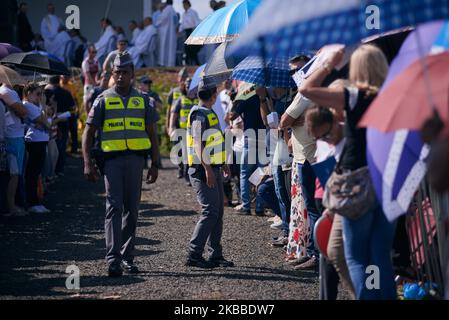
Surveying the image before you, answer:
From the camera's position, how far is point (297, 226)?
9.66 meters

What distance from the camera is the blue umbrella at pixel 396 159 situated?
580 cm

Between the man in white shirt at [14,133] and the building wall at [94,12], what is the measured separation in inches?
709

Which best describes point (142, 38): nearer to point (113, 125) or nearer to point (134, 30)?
point (134, 30)

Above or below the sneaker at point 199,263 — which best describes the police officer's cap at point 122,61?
above

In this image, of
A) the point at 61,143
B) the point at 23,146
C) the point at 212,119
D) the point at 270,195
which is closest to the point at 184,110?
the point at 61,143

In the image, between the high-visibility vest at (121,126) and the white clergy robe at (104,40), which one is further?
the white clergy robe at (104,40)

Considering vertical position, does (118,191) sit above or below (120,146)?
below

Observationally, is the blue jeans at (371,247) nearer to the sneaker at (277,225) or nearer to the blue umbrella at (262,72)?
the blue umbrella at (262,72)

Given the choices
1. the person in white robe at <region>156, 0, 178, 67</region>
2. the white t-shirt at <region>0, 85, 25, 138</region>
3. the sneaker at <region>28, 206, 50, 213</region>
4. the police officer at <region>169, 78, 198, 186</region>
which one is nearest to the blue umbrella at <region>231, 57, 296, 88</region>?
the white t-shirt at <region>0, 85, 25, 138</region>

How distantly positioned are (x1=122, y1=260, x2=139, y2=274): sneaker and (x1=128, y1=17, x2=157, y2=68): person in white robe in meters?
19.2

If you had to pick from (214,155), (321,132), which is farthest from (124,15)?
(321,132)

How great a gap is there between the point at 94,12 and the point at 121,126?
22644mm

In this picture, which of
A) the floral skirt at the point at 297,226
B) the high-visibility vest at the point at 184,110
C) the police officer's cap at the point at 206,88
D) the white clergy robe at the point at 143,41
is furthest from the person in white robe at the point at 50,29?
the floral skirt at the point at 297,226

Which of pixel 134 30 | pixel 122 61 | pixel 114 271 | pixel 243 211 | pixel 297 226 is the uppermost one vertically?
pixel 134 30
